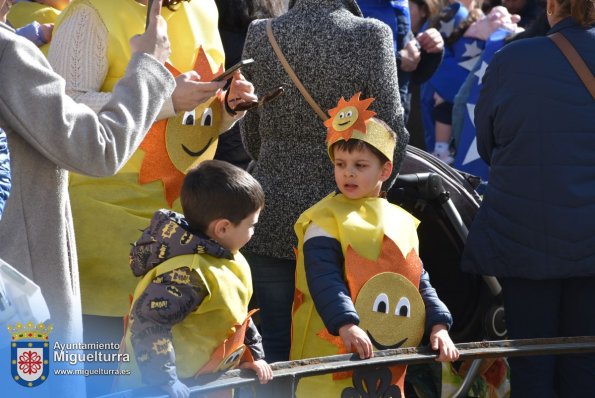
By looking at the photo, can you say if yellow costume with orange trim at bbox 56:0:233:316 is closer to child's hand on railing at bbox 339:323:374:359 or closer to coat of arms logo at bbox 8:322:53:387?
child's hand on railing at bbox 339:323:374:359

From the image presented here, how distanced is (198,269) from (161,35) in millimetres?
623

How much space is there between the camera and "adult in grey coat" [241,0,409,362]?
4.02 metres

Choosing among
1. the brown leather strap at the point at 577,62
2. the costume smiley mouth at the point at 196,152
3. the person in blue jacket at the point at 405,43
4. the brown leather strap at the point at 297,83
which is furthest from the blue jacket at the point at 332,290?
the person in blue jacket at the point at 405,43

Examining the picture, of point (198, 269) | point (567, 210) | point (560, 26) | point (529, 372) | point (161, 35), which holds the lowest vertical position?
point (529, 372)

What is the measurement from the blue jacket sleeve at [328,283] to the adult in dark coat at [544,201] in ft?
2.86

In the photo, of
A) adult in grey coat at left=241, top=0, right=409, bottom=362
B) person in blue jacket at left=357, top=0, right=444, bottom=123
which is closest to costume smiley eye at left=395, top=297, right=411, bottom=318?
adult in grey coat at left=241, top=0, right=409, bottom=362

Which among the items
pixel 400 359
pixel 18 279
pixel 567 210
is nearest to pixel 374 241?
pixel 400 359

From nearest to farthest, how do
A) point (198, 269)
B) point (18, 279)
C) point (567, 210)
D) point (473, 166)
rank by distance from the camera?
point (18, 279) < point (198, 269) < point (567, 210) < point (473, 166)

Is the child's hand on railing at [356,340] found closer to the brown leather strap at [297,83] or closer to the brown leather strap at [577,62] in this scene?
the brown leather strap at [297,83]

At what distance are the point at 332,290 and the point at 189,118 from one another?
0.75 metres

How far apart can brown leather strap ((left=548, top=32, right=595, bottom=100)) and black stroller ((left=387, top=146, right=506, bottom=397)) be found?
0.72 metres

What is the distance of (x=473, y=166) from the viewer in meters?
6.77

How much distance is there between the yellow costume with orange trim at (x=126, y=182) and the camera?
3.60 meters

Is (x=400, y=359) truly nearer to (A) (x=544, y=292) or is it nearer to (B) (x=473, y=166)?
(A) (x=544, y=292)
